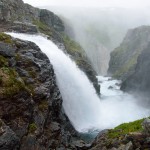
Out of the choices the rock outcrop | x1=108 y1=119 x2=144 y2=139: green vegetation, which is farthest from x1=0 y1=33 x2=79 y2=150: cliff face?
x1=108 y1=119 x2=144 y2=139: green vegetation

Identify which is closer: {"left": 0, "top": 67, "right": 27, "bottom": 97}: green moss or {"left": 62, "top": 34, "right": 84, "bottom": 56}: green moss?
{"left": 0, "top": 67, "right": 27, "bottom": 97}: green moss

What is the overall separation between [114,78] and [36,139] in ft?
504

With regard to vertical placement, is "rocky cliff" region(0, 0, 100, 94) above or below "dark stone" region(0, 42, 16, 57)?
below

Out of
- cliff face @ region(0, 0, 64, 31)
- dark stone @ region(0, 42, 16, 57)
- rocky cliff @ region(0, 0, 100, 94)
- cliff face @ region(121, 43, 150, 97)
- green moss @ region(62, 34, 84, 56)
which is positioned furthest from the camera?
cliff face @ region(121, 43, 150, 97)

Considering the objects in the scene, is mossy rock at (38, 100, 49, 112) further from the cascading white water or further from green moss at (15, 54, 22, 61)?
the cascading white water

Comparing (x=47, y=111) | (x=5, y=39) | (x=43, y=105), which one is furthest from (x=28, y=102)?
(x=5, y=39)

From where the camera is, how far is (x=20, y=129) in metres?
32.0

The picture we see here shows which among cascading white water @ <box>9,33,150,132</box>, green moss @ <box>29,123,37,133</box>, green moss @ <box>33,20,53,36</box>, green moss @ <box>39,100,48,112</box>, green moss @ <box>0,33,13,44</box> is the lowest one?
green moss @ <box>33,20,53,36</box>

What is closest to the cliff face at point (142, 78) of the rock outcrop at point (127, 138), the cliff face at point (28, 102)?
the cliff face at point (28, 102)

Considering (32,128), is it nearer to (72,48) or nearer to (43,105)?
(43,105)

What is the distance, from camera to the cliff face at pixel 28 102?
3150 centimetres

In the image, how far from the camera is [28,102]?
34.2m

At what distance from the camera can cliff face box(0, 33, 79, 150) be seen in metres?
31.5

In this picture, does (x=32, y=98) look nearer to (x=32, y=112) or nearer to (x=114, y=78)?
(x=32, y=112)
